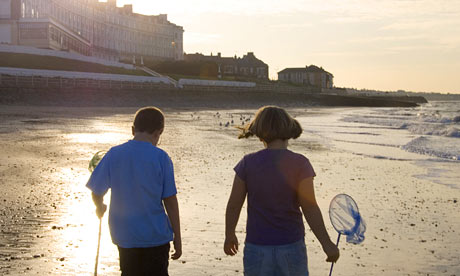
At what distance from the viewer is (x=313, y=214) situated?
3.66 meters

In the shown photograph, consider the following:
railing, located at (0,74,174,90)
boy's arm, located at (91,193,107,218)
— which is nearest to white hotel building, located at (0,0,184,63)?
railing, located at (0,74,174,90)

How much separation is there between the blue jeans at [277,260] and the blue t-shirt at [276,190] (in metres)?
0.04

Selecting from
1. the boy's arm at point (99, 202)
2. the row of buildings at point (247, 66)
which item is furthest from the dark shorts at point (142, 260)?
the row of buildings at point (247, 66)

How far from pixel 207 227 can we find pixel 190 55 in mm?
141970

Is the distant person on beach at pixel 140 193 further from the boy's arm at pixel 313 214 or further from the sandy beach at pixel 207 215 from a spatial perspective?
the sandy beach at pixel 207 215

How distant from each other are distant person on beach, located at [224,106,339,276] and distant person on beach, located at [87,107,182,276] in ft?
1.94

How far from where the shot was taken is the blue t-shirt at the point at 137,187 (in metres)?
3.87

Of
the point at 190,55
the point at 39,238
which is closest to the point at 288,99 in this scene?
the point at 190,55

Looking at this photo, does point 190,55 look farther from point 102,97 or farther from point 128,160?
point 128,160

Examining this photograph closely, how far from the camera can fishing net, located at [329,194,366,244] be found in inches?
146

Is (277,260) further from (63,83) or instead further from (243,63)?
(243,63)

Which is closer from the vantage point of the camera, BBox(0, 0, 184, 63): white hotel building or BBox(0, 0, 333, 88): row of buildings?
BBox(0, 0, 184, 63): white hotel building

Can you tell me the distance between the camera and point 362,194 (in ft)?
34.3

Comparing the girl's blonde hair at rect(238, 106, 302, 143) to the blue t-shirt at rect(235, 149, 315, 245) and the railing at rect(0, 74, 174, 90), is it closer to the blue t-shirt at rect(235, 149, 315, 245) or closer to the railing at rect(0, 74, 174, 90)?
the blue t-shirt at rect(235, 149, 315, 245)
